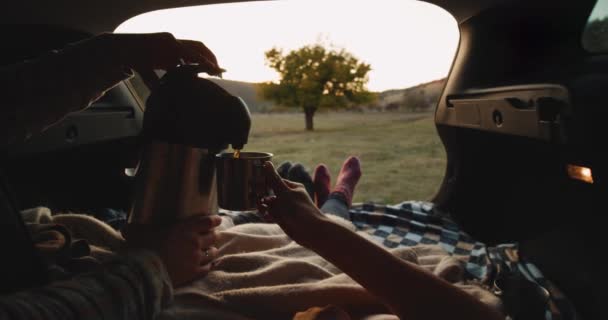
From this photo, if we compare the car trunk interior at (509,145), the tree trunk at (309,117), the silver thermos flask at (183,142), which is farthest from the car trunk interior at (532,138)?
the tree trunk at (309,117)

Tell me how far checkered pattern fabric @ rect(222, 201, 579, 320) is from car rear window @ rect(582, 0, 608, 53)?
64cm

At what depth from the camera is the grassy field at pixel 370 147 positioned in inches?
107

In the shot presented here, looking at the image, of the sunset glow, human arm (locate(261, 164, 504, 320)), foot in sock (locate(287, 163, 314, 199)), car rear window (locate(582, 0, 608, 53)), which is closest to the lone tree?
the sunset glow

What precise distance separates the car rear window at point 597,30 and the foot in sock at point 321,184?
1.14 m

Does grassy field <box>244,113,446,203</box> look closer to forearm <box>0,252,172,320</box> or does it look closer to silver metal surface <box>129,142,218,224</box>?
silver metal surface <box>129,142,218,224</box>

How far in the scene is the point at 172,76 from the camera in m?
0.61

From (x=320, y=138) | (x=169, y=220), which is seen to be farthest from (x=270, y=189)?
(x=320, y=138)

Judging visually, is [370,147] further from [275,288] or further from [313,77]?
[275,288]

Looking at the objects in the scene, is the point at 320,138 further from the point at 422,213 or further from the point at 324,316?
the point at 324,316

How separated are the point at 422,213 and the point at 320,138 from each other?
2118 mm

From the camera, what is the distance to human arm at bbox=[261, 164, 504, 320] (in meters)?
0.53

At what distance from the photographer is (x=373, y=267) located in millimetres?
562

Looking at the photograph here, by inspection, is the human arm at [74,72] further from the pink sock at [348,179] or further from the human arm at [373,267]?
the pink sock at [348,179]

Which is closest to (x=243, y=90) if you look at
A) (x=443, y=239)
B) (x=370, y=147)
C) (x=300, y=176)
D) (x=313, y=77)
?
(x=300, y=176)
